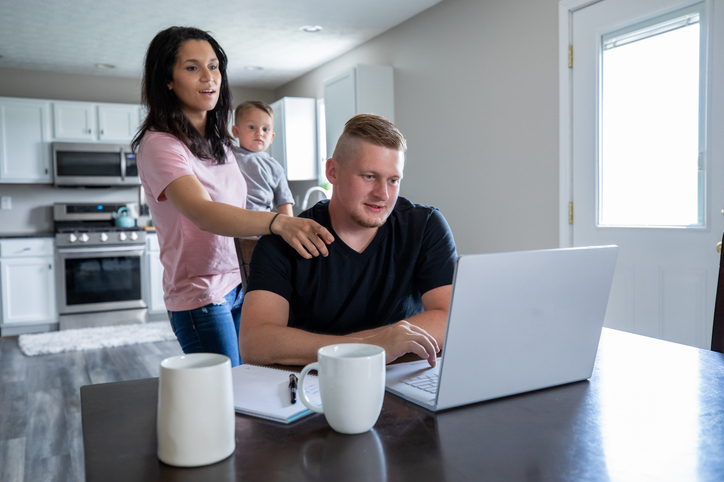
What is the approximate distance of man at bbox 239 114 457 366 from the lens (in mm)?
1282

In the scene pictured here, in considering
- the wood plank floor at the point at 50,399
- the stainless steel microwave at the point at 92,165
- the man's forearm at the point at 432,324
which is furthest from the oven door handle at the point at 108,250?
the man's forearm at the point at 432,324

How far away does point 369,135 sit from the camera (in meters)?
1.35

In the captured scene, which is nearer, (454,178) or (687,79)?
(687,79)

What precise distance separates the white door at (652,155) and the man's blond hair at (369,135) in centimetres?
161

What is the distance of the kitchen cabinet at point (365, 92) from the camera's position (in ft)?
14.1

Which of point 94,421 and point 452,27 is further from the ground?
point 452,27

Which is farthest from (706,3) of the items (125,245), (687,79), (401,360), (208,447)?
(125,245)

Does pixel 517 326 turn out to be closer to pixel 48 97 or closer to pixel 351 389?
pixel 351 389

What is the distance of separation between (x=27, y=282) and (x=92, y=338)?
3.01 ft

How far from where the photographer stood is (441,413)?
81cm

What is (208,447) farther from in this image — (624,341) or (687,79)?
(687,79)

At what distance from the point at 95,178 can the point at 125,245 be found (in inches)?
28.0

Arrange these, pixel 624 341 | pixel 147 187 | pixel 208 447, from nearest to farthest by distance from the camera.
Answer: pixel 208 447 < pixel 624 341 < pixel 147 187

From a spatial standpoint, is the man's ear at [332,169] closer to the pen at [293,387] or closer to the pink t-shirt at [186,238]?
the pink t-shirt at [186,238]
